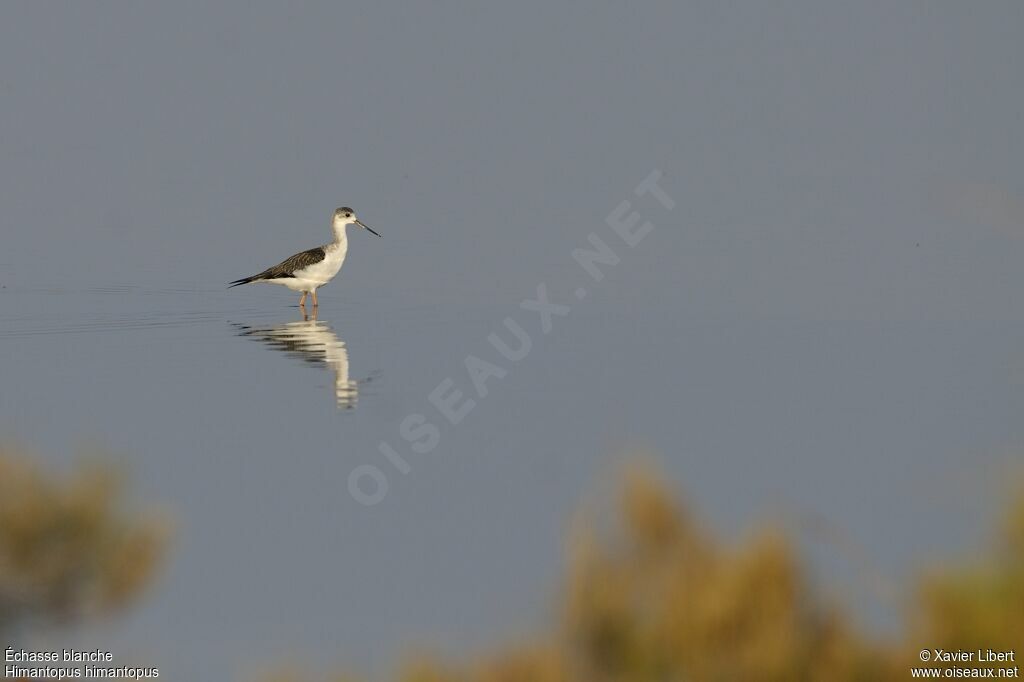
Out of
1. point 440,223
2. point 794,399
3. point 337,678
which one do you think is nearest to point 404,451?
point 794,399

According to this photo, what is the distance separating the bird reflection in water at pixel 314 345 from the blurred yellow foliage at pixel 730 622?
25.2 feet

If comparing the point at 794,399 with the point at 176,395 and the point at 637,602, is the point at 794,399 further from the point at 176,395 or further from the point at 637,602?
the point at 637,602

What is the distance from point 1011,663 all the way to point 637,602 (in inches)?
45.6

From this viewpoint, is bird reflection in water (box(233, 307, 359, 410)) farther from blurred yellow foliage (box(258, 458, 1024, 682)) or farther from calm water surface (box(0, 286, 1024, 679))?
blurred yellow foliage (box(258, 458, 1024, 682))

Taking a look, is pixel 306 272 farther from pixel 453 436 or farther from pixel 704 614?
pixel 704 614

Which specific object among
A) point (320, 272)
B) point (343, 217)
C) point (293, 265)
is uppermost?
point (343, 217)

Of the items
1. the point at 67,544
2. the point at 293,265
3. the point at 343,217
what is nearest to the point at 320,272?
the point at 293,265

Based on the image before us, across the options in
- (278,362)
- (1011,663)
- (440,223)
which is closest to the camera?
(1011,663)

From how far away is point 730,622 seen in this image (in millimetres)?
5410

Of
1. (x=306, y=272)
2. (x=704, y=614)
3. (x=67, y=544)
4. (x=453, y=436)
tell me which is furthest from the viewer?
(x=306, y=272)

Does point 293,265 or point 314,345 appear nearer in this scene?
point 314,345

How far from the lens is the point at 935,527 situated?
979cm

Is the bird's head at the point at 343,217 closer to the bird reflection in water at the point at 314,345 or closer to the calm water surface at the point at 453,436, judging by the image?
the calm water surface at the point at 453,436

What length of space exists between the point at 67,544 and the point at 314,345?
9.65 meters
